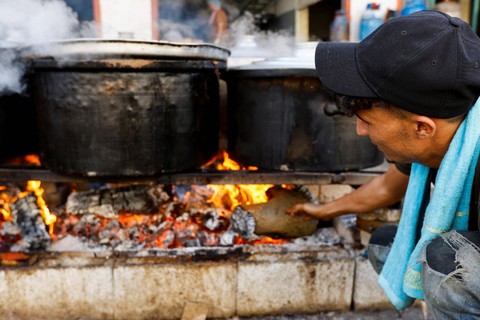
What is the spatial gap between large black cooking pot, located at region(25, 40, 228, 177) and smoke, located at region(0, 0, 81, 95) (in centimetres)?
32

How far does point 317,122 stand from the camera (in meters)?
2.74

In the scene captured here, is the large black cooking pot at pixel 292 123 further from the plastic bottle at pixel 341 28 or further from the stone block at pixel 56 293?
the plastic bottle at pixel 341 28

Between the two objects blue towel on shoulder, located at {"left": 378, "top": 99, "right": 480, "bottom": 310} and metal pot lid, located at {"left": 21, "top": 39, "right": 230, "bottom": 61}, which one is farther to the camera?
metal pot lid, located at {"left": 21, "top": 39, "right": 230, "bottom": 61}

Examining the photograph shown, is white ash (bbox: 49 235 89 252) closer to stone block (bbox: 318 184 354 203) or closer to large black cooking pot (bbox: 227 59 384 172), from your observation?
large black cooking pot (bbox: 227 59 384 172)

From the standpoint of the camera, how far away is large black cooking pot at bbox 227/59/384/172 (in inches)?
106

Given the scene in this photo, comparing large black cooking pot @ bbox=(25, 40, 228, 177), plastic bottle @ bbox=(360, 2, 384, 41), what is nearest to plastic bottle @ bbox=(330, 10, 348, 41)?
plastic bottle @ bbox=(360, 2, 384, 41)

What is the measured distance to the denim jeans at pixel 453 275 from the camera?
142 centimetres

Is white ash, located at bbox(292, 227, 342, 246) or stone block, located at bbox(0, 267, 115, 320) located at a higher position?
white ash, located at bbox(292, 227, 342, 246)

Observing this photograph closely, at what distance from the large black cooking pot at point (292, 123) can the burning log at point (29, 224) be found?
61.5 inches

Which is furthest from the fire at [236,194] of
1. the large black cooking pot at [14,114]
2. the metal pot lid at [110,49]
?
the large black cooking pot at [14,114]

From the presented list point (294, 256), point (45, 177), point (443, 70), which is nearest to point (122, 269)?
point (45, 177)

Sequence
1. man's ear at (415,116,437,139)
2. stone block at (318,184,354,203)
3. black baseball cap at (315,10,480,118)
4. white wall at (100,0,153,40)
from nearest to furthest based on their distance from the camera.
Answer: black baseball cap at (315,10,480,118), man's ear at (415,116,437,139), stone block at (318,184,354,203), white wall at (100,0,153,40)

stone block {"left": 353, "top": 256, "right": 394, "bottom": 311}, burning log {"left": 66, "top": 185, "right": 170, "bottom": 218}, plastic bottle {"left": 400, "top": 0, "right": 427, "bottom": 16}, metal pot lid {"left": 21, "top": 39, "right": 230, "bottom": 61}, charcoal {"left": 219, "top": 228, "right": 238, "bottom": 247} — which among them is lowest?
stone block {"left": 353, "top": 256, "right": 394, "bottom": 311}

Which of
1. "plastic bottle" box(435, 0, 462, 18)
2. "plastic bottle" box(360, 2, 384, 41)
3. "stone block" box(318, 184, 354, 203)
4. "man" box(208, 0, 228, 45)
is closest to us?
"stone block" box(318, 184, 354, 203)
